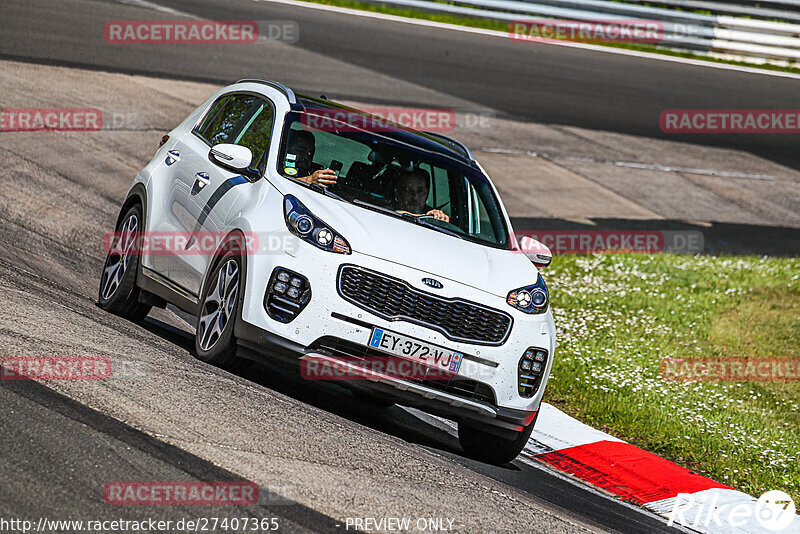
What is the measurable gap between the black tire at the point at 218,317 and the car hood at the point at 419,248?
0.61 meters

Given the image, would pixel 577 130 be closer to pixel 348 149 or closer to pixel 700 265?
pixel 700 265

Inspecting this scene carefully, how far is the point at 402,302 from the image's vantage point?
21.2ft

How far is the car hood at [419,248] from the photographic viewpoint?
21.6 ft

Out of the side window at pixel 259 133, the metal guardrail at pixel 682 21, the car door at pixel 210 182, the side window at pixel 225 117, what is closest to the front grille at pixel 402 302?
the car door at pixel 210 182

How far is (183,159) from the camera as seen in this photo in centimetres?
812

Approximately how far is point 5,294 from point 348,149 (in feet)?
7.98

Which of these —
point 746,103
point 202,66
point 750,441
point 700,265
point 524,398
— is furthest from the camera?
point 746,103

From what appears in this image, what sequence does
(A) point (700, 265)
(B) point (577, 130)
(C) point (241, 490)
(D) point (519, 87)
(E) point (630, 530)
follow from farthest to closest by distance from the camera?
(D) point (519, 87) < (B) point (577, 130) < (A) point (700, 265) < (E) point (630, 530) < (C) point (241, 490)

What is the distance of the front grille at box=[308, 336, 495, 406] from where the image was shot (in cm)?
641

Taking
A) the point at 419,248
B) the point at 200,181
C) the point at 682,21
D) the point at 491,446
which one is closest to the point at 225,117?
the point at 200,181

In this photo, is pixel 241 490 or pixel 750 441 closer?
pixel 241 490

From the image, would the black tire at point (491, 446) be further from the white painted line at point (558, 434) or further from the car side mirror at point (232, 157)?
the car side mirror at point (232, 157)

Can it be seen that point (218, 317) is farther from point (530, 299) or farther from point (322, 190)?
point (530, 299)

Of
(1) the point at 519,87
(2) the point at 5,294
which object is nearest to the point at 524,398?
(2) the point at 5,294
